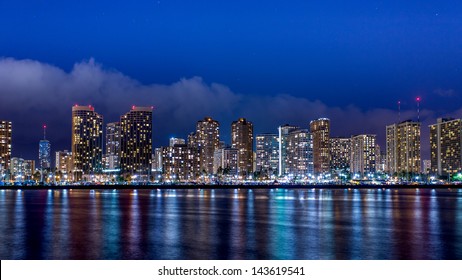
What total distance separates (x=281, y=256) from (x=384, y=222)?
23.8 metres

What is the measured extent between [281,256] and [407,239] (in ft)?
39.5

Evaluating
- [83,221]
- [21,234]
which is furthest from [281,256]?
[83,221]

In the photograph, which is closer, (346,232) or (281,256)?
(281,256)

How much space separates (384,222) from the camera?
53688mm
